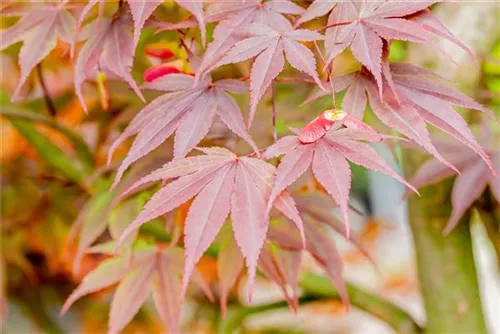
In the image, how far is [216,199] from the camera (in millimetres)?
467

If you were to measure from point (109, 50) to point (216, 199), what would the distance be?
0.19 metres

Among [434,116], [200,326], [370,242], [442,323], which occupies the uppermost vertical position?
[434,116]

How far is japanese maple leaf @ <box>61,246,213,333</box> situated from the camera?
67cm

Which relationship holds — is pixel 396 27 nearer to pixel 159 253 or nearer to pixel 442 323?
pixel 159 253

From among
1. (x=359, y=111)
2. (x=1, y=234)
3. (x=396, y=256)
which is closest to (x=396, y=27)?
(x=359, y=111)

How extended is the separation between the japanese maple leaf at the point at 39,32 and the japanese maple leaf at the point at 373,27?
240 millimetres

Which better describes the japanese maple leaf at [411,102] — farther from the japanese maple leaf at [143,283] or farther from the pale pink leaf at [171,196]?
the japanese maple leaf at [143,283]

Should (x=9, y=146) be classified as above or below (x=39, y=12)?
below

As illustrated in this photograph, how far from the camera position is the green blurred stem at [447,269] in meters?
0.89

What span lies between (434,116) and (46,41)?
0.35 m

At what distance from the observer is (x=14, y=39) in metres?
0.60

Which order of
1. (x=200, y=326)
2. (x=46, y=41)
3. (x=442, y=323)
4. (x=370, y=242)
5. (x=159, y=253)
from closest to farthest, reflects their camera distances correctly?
1. (x=46, y=41)
2. (x=159, y=253)
3. (x=442, y=323)
4. (x=200, y=326)
5. (x=370, y=242)

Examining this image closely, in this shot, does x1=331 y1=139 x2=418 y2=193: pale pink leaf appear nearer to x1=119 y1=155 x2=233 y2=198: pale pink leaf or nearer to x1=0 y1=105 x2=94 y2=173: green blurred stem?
x1=119 y1=155 x2=233 y2=198: pale pink leaf

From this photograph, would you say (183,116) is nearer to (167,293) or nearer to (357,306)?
(167,293)
